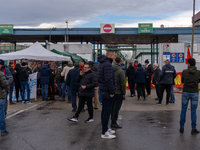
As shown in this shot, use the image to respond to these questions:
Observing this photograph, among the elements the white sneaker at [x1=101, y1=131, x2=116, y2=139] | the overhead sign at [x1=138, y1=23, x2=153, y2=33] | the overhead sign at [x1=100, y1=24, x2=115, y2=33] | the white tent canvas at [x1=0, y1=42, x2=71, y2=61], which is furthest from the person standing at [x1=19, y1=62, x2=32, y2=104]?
the overhead sign at [x1=138, y1=23, x2=153, y2=33]

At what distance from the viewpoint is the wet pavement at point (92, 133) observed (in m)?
4.88

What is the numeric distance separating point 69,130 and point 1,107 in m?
1.73

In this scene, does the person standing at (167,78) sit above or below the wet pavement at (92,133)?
above

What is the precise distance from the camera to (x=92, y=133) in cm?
580

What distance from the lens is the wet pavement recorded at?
4.88 m

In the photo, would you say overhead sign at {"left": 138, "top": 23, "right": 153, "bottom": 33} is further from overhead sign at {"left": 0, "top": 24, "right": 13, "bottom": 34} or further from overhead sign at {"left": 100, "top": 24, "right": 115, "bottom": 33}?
overhead sign at {"left": 0, "top": 24, "right": 13, "bottom": 34}

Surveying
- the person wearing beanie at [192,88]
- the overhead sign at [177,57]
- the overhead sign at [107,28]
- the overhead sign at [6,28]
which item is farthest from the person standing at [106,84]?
the overhead sign at [6,28]

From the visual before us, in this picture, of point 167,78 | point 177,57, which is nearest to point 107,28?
point 177,57

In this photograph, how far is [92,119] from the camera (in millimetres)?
7082

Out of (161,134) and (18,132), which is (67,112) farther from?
(161,134)

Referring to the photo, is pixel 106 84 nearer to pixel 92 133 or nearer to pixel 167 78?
pixel 92 133

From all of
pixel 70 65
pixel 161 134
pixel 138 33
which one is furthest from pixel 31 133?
pixel 138 33

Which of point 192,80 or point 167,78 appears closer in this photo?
point 192,80

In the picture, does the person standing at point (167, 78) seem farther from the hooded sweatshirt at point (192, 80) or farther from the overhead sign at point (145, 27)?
the overhead sign at point (145, 27)
